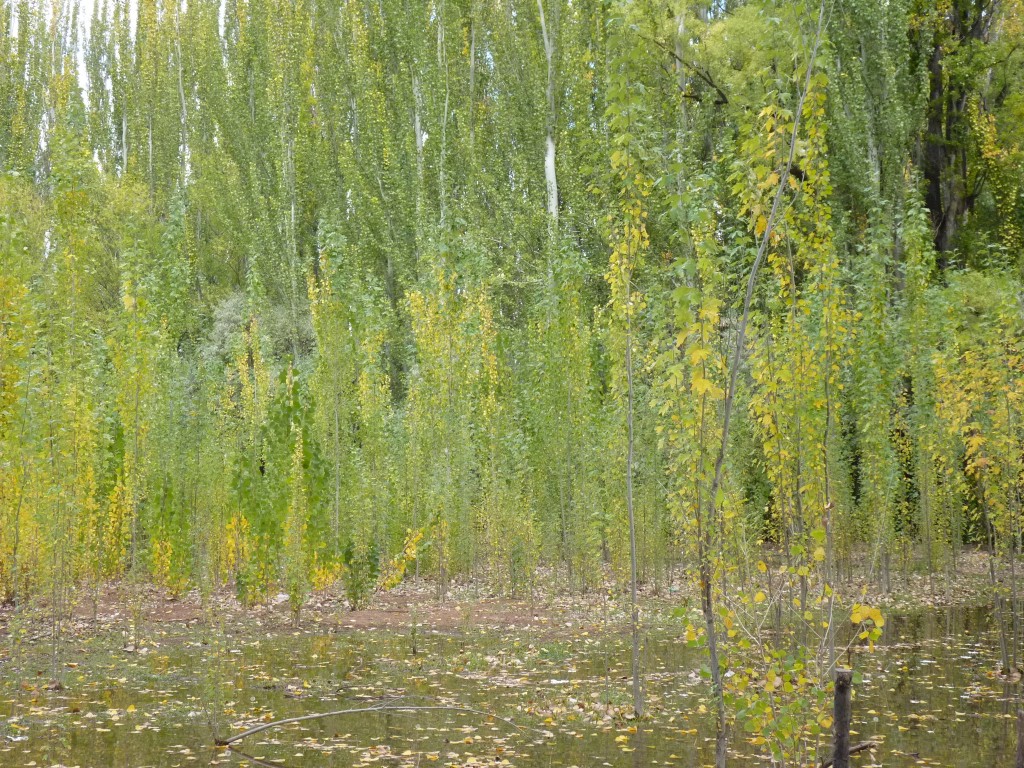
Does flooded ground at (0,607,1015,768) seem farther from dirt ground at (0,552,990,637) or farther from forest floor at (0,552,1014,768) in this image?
dirt ground at (0,552,990,637)

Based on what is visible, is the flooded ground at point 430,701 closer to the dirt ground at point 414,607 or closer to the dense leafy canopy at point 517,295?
the dirt ground at point 414,607

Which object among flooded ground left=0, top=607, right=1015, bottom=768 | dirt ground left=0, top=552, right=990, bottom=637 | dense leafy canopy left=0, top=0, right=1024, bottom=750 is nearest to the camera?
flooded ground left=0, top=607, right=1015, bottom=768

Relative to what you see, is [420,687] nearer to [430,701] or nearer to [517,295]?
[430,701]

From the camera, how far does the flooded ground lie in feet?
20.7

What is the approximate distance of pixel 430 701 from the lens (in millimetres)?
7887

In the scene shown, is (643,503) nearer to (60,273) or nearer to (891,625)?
(891,625)

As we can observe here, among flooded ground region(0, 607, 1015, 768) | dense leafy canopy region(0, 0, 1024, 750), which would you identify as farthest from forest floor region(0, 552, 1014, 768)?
dense leafy canopy region(0, 0, 1024, 750)

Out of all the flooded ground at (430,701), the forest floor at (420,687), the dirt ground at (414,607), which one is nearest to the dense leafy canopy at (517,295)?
the dirt ground at (414,607)

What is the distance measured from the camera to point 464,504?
16.5 m

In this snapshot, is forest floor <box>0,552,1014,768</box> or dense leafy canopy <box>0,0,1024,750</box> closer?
forest floor <box>0,552,1014,768</box>

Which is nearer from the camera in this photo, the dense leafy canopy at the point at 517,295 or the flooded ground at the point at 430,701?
the flooded ground at the point at 430,701

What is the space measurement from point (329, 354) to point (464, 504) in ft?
15.3

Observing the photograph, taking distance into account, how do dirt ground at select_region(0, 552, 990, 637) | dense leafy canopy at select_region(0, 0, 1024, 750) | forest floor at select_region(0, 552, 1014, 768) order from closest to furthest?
1. forest floor at select_region(0, 552, 1014, 768)
2. dense leafy canopy at select_region(0, 0, 1024, 750)
3. dirt ground at select_region(0, 552, 990, 637)

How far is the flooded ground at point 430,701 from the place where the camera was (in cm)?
630
